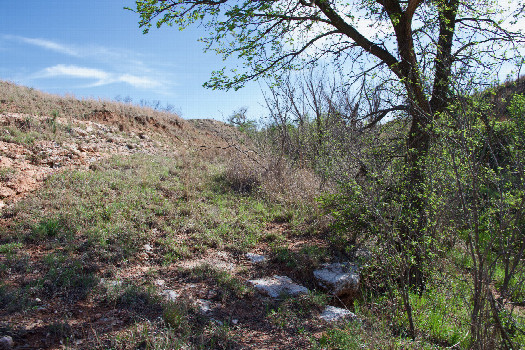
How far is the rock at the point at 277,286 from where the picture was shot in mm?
4849

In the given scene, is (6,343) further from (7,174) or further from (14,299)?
(7,174)

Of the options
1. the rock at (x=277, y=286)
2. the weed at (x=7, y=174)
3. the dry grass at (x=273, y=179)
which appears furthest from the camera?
the dry grass at (x=273, y=179)

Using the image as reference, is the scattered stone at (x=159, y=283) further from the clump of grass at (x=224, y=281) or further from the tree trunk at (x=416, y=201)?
the tree trunk at (x=416, y=201)

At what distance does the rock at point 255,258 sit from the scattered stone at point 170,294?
5.72ft

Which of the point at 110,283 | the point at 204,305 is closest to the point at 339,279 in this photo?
the point at 204,305

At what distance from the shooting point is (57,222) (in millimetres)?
5805

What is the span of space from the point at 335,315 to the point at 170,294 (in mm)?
2247

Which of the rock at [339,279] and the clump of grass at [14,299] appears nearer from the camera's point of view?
the clump of grass at [14,299]

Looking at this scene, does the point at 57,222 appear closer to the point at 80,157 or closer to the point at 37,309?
the point at 37,309

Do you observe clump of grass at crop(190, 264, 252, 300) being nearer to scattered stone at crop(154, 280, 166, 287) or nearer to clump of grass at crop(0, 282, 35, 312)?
scattered stone at crop(154, 280, 166, 287)

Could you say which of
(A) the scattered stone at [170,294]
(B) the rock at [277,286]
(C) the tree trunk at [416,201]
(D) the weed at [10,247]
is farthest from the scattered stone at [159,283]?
(C) the tree trunk at [416,201]

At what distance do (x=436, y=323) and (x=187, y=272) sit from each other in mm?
3610

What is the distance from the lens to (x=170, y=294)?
14.5 feet

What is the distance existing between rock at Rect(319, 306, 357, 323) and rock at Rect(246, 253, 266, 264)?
1671 millimetres
